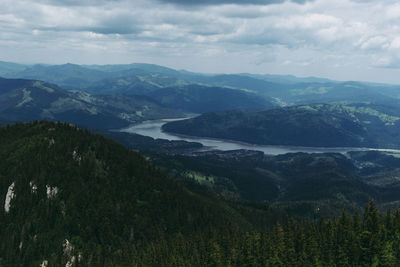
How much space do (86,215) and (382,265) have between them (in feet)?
477

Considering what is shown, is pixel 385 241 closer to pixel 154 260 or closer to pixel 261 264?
pixel 261 264

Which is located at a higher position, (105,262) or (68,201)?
(68,201)

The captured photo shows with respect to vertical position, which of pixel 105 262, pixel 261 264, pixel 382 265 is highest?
pixel 382 265

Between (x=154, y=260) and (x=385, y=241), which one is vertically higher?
(x=385, y=241)

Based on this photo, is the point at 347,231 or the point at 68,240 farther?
the point at 68,240

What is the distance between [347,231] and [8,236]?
160554 millimetres

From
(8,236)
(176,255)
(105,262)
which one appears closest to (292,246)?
(176,255)

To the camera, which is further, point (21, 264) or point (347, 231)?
point (21, 264)

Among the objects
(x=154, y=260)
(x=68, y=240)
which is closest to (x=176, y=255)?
(x=154, y=260)

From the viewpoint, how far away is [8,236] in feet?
593

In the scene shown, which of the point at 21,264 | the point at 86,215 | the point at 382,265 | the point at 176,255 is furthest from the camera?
the point at 86,215

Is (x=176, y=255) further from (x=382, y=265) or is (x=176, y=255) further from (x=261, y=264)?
(x=382, y=265)

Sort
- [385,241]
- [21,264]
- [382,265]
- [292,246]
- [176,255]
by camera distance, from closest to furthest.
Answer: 1. [382,265]
2. [385,241]
3. [292,246]
4. [21,264]
5. [176,255]

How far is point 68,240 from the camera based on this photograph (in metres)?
183
